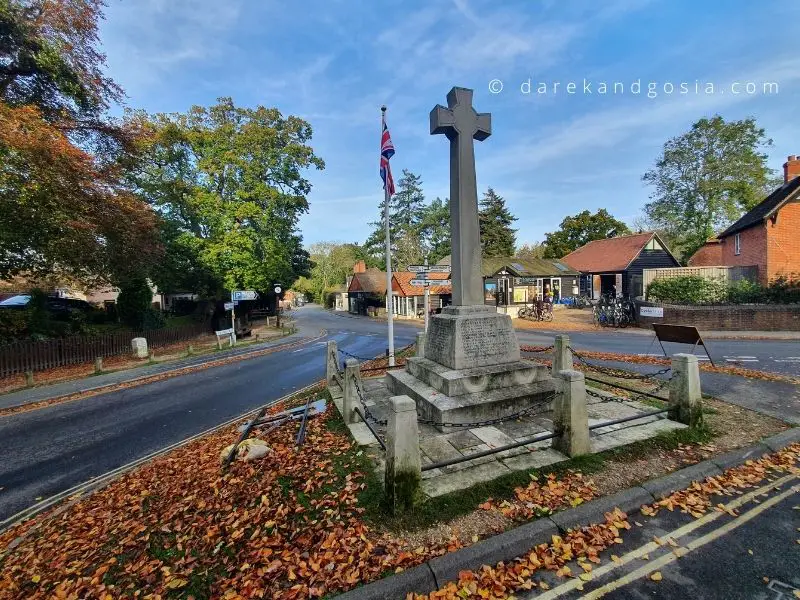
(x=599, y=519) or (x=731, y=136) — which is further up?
(x=731, y=136)

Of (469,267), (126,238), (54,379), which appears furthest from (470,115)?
(54,379)

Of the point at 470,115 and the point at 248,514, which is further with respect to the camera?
the point at 470,115

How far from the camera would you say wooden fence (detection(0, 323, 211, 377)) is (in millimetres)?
13867

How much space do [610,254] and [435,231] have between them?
30089 millimetres

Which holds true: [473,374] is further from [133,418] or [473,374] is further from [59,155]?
[59,155]

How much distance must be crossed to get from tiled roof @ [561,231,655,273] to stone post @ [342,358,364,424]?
32640 mm

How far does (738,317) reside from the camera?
691 inches

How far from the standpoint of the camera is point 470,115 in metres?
6.89

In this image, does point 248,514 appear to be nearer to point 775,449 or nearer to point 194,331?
point 775,449

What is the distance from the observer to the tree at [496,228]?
1913 inches

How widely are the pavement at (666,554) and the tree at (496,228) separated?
45.7 m

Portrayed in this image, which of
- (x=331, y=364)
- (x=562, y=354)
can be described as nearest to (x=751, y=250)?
(x=562, y=354)

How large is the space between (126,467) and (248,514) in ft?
12.8

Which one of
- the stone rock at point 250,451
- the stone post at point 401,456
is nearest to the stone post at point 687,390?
the stone post at point 401,456
